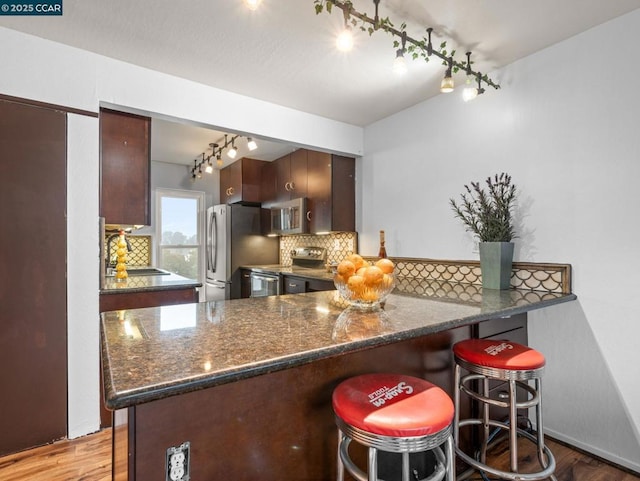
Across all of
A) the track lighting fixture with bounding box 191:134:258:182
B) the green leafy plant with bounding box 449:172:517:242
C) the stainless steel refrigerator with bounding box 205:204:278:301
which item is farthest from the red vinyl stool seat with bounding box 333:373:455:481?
the stainless steel refrigerator with bounding box 205:204:278:301

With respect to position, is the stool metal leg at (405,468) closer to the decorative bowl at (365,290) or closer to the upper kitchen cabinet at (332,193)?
the decorative bowl at (365,290)

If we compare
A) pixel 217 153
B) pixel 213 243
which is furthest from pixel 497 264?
pixel 213 243

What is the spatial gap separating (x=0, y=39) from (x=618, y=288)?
360cm

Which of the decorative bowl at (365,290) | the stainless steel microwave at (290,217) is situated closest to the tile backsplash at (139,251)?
the stainless steel microwave at (290,217)

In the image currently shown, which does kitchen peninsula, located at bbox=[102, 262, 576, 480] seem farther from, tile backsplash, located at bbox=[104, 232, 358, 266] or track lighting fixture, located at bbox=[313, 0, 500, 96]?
tile backsplash, located at bbox=[104, 232, 358, 266]

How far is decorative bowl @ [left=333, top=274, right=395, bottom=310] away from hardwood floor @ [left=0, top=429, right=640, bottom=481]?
1028 mm

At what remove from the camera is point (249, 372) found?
32.5 inches

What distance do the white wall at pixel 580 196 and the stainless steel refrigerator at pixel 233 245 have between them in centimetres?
282

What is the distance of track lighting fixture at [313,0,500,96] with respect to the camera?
4.92 feet

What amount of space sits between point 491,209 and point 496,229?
0.14 meters

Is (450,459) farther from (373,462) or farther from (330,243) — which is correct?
(330,243)

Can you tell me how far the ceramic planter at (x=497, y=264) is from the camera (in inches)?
84.1

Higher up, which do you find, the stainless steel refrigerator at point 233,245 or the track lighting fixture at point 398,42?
the track lighting fixture at point 398,42

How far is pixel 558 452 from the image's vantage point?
6.36 ft
